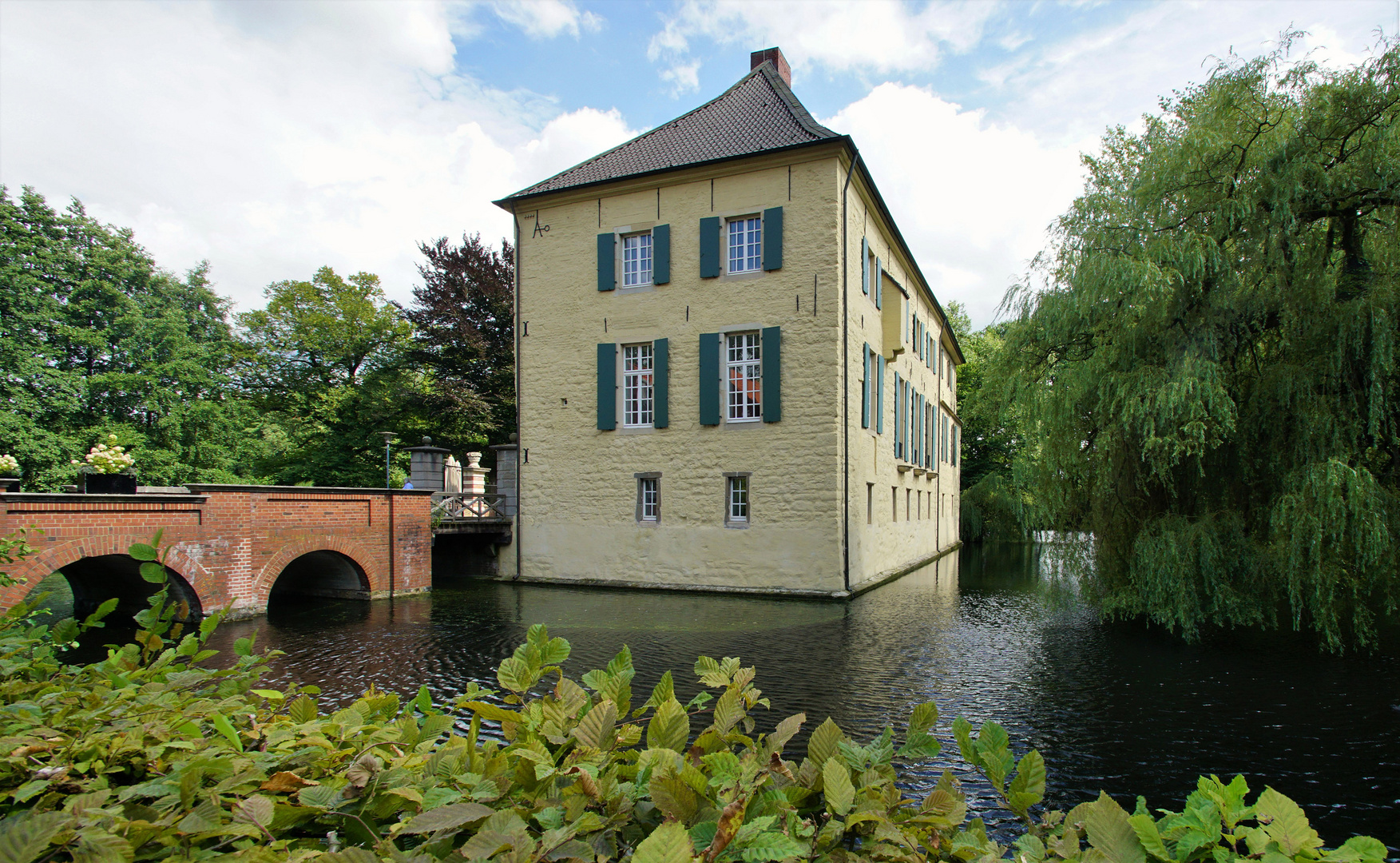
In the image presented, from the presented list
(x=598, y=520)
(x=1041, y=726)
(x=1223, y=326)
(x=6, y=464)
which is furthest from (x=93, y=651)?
(x=1223, y=326)

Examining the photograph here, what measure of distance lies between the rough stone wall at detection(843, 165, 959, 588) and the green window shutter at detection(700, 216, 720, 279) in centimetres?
251

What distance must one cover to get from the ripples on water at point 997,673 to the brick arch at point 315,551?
0.57 meters

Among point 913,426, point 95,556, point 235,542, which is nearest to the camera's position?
point 95,556

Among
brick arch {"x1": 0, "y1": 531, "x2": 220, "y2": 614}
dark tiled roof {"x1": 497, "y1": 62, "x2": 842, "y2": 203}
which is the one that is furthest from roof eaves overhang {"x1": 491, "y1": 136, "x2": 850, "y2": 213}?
brick arch {"x1": 0, "y1": 531, "x2": 220, "y2": 614}

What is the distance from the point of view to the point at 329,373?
98.9 feet

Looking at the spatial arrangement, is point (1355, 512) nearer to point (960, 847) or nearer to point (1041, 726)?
point (1041, 726)

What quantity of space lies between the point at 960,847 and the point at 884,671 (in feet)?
24.2

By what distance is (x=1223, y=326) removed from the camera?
8.75m

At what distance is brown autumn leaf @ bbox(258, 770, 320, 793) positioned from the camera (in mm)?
1283

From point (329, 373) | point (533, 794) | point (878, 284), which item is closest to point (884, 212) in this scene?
point (878, 284)

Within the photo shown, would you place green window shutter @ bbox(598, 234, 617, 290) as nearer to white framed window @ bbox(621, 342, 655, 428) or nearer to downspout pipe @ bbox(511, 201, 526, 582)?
white framed window @ bbox(621, 342, 655, 428)

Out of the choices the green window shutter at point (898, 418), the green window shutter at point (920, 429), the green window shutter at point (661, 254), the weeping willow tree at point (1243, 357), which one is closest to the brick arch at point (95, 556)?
the green window shutter at point (661, 254)

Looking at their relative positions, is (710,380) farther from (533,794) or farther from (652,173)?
(533,794)

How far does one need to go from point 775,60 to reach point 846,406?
8867 millimetres
